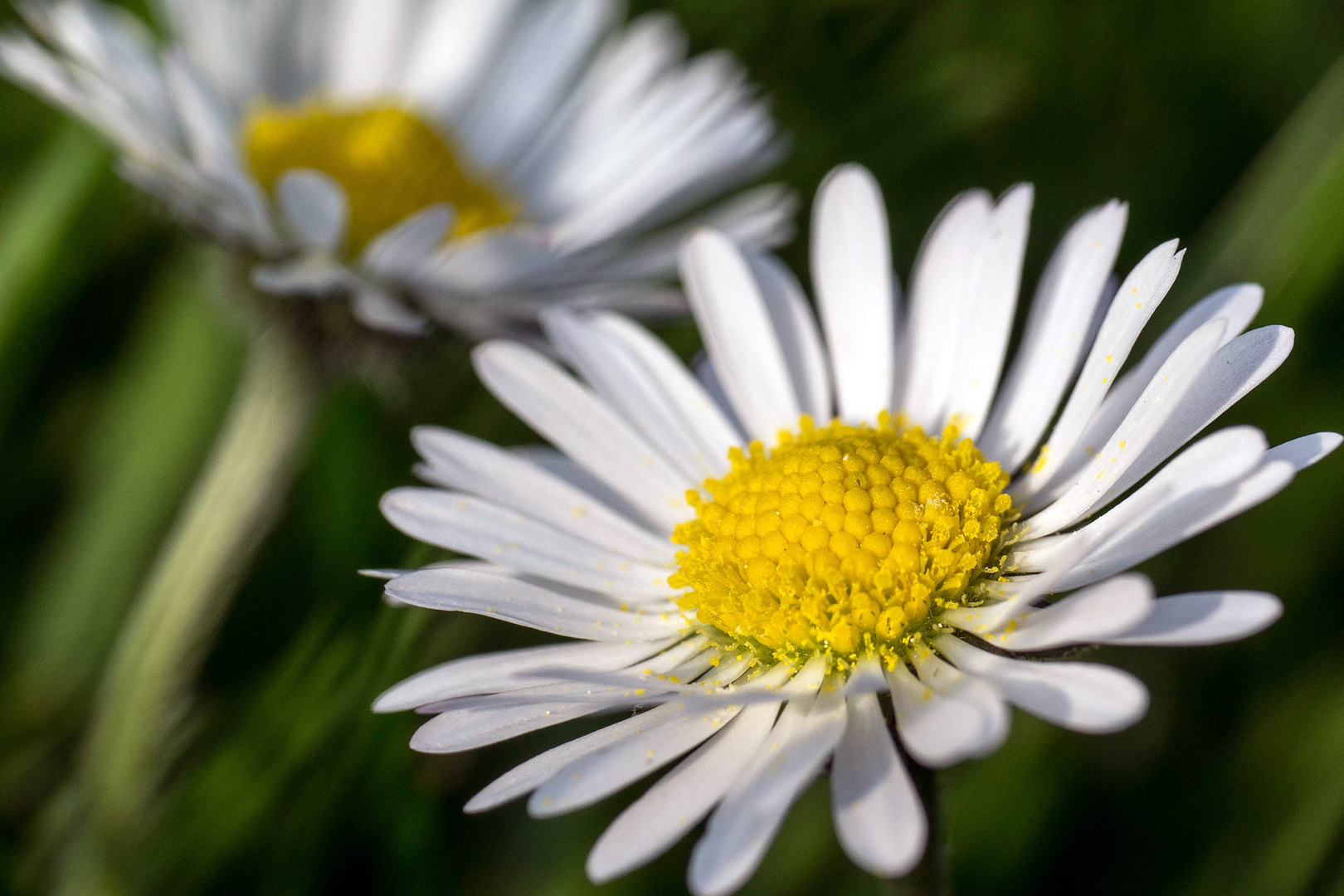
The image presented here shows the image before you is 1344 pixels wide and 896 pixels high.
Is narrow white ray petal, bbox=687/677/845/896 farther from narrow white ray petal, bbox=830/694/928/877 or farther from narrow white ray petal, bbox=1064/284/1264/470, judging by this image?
narrow white ray petal, bbox=1064/284/1264/470

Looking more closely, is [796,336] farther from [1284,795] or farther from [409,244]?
[1284,795]

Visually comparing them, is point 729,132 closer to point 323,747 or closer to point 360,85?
point 360,85

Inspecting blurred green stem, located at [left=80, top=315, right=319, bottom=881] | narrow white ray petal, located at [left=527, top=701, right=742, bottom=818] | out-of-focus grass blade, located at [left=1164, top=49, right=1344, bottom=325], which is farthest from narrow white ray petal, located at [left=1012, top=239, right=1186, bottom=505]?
blurred green stem, located at [left=80, top=315, right=319, bottom=881]

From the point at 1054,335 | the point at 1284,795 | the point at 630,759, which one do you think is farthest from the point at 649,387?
the point at 1284,795

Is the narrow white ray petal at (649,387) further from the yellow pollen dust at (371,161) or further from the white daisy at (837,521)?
the yellow pollen dust at (371,161)

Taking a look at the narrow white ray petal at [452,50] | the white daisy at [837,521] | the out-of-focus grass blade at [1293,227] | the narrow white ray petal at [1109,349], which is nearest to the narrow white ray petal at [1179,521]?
the white daisy at [837,521]

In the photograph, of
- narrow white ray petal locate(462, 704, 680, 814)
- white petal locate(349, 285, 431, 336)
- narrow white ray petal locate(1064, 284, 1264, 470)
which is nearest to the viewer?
narrow white ray petal locate(462, 704, 680, 814)
